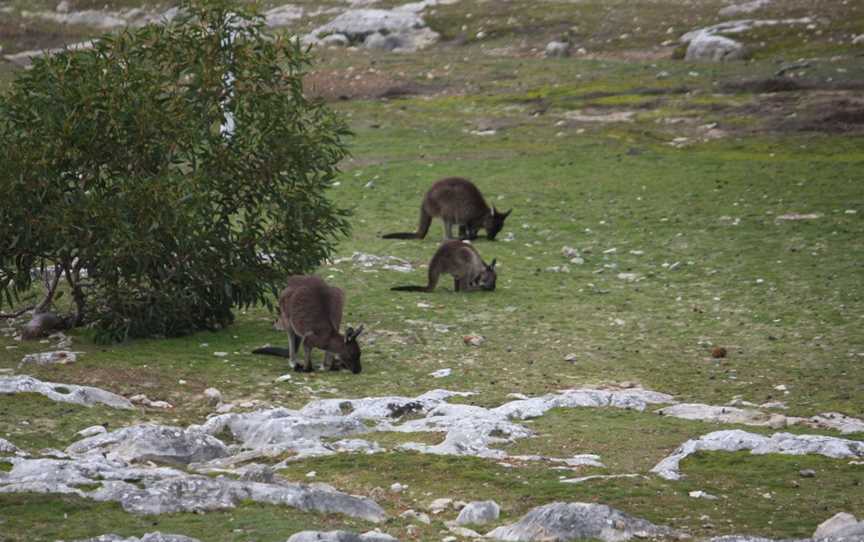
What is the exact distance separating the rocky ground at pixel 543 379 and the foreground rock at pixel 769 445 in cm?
3

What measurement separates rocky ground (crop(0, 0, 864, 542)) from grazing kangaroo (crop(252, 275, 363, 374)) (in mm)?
322

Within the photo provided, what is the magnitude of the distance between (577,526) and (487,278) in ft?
34.4

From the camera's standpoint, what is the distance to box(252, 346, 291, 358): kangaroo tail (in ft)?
46.0

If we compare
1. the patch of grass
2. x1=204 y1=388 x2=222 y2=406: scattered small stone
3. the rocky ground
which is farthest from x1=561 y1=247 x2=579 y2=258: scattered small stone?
the patch of grass

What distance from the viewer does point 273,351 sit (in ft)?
46.3

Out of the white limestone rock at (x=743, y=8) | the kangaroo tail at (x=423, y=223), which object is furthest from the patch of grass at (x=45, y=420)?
the white limestone rock at (x=743, y=8)

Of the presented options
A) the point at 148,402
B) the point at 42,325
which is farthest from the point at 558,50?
the point at 148,402

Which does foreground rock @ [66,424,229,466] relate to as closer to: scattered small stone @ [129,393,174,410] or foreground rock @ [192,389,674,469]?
foreground rock @ [192,389,674,469]

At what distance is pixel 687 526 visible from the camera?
785 centimetres

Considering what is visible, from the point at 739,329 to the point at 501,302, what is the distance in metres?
3.18

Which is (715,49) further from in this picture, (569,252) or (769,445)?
(769,445)

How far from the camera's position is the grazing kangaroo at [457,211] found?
21.8 meters

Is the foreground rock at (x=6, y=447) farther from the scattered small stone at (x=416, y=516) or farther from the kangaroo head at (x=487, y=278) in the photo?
the kangaroo head at (x=487, y=278)

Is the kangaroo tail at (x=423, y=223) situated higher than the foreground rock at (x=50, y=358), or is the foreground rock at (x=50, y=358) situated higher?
the foreground rock at (x=50, y=358)
